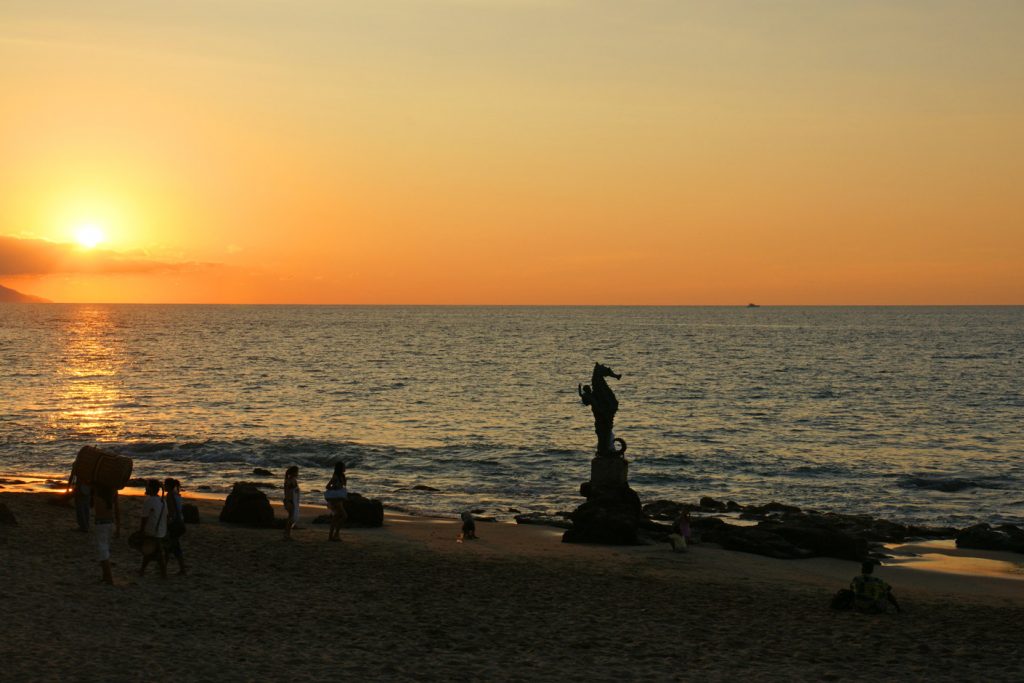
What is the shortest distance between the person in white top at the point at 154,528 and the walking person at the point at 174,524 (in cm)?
15

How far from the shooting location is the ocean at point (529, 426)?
129 ft

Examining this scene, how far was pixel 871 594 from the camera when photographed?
1850 cm

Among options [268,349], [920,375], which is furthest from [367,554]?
[268,349]

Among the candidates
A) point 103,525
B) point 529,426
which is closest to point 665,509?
point 103,525

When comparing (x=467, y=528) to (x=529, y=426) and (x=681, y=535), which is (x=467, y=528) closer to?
(x=681, y=535)

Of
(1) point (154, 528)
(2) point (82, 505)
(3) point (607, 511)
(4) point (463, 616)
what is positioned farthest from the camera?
(3) point (607, 511)

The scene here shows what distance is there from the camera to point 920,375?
10106 cm

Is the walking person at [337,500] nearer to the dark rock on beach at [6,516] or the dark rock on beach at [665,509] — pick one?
the dark rock on beach at [6,516]

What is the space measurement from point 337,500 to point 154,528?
5.78m

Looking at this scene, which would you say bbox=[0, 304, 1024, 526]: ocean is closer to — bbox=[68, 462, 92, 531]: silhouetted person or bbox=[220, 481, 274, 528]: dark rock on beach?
bbox=[220, 481, 274, 528]: dark rock on beach

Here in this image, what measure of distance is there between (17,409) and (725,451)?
4379cm

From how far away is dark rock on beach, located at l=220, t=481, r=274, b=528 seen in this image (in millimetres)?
26094

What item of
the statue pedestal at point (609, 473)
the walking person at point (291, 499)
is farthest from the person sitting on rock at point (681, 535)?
the walking person at point (291, 499)

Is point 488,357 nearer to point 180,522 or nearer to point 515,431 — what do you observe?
point 515,431
